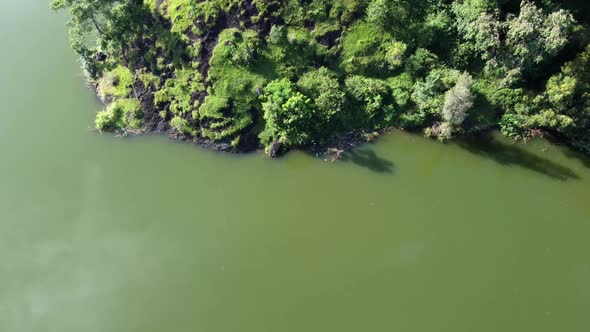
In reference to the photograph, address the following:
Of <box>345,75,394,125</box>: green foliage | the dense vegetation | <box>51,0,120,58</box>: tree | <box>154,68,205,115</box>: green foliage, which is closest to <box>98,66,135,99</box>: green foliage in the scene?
the dense vegetation

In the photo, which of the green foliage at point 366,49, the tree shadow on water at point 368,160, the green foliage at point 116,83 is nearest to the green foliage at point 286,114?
the tree shadow on water at point 368,160

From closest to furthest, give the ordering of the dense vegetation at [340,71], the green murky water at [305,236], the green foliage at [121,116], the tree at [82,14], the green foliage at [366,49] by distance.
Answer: the green murky water at [305,236]
the dense vegetation at [340,71]
the green foliage at [366,49]
the tree at [82,14]
the green foliage at [121,116]

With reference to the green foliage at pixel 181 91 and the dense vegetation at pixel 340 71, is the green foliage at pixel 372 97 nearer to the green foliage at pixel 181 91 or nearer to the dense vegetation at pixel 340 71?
the dense vegetation at pixel 340 71

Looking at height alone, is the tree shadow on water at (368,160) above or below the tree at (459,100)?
below

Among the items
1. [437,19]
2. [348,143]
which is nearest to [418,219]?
[348,143]

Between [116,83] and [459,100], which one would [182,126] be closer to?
[116,83]

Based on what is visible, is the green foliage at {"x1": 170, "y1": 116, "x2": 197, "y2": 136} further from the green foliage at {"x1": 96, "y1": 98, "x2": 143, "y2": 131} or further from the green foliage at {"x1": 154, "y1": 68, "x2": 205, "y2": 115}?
the green foliage at {"x1": 96, "y1": 98, "x2": 143, "y2": 131}

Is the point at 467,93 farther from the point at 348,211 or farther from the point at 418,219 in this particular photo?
the point at 348,211
